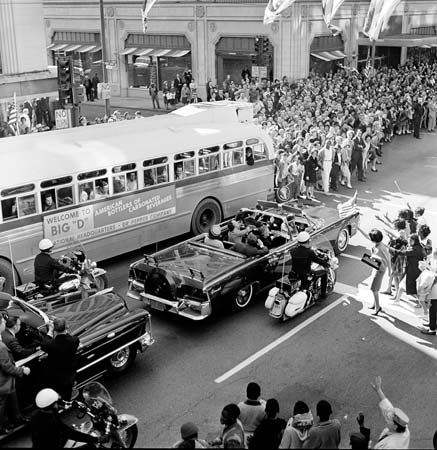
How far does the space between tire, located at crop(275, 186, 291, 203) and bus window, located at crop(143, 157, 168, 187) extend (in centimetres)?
465

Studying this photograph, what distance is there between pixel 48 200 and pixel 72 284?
2.66 m

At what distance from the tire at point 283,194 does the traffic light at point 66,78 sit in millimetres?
7062

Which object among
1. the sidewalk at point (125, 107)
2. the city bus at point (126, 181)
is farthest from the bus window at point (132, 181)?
the sidewalk at point (125, 107)

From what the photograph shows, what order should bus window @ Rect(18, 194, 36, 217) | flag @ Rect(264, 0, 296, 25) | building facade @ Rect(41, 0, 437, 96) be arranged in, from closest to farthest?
bus window @ Rect(18, 194, 36, 217)
flag @ Rect(264, 0, 296, 25)
building facade @ Rect(41, 0, 437, 96)

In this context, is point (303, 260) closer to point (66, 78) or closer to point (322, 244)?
point (322, 244)

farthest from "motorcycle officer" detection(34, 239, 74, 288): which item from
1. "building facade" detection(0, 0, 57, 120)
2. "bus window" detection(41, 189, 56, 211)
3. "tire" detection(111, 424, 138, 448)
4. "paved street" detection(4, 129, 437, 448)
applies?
"building facade" detection(0, 0, 57, 120)

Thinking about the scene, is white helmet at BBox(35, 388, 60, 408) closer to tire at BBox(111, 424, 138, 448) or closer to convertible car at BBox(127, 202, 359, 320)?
tire at BBox(111, 424, 138, 448)

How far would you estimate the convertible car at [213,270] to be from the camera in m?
11.3

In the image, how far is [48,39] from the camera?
48.5 metres

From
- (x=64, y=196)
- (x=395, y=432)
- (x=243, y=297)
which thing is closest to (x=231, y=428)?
(x=395, y=432)

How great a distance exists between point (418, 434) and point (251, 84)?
26.9 meters

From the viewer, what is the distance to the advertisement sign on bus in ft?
44.1

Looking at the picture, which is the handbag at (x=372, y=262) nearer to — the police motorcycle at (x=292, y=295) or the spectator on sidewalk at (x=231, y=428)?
the police motorcycle at (x=292, y=295)

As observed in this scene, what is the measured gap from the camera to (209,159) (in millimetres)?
16266
